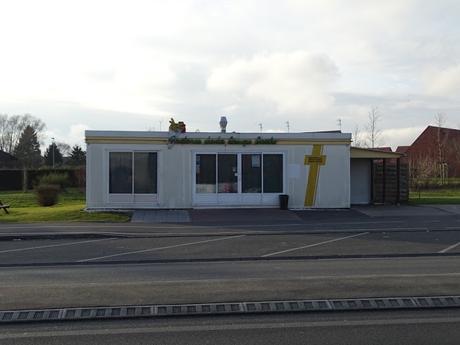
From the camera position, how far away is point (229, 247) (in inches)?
580

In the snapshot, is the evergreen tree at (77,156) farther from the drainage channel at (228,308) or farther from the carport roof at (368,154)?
the drainage channel at (228,308)

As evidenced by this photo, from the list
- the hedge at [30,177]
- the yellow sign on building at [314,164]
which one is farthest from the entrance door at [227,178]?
the hedge at [30,177]

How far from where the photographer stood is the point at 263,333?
635cm

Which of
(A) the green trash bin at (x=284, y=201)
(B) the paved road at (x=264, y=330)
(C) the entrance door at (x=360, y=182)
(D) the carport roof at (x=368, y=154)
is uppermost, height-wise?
(D) the carport roof at (x=368, y=154)

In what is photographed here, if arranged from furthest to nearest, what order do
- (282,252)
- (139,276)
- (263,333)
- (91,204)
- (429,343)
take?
1. (91,204)
2. (282,252)
3. (139,276)
4. (263,333)
5. (429,343)

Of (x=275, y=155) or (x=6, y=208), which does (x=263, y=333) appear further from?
(x=6, y=208)

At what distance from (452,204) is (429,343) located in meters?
24.2

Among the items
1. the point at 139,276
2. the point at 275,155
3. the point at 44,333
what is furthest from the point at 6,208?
the point at 44,333

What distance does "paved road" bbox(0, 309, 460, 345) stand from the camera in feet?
20.0

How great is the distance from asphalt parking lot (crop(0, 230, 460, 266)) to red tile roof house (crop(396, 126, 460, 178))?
3190 cm

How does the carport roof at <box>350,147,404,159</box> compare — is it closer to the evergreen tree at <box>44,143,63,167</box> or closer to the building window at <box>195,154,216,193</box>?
the building window at <box>195,154,216,193</box>

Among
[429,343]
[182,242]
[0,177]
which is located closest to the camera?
[429,343]

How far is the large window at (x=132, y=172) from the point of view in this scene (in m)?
25.8

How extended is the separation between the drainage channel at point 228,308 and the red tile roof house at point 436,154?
1604 inches
